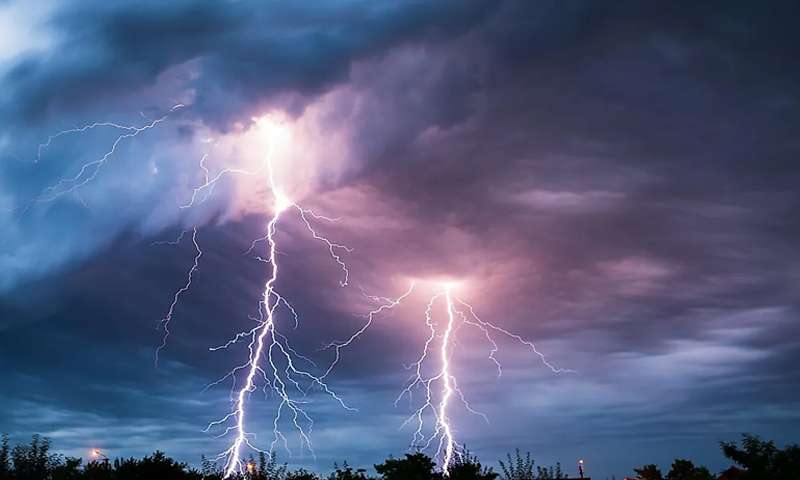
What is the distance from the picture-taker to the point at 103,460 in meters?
21.8

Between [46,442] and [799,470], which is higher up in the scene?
[46,442]

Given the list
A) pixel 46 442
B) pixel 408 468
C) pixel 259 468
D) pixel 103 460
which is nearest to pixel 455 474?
pixel 408 468

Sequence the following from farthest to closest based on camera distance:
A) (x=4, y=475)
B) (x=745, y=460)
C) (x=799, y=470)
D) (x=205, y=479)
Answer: (x=4, y=475) < (x=205, y=479) < (x=745, y=460) < (x=799, y=470)

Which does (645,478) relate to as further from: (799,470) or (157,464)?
(157,464)

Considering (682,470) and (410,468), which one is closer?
(410,468)

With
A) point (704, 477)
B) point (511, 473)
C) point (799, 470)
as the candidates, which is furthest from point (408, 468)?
point (799, 470)

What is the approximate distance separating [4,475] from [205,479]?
23.3 feet

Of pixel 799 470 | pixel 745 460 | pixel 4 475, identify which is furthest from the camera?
pixel 4 475

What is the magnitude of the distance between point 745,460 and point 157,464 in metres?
15.1

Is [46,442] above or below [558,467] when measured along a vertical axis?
above

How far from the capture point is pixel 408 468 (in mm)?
19125

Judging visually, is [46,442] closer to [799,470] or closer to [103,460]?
[103,460]

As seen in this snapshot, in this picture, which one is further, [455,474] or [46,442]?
[46,442]

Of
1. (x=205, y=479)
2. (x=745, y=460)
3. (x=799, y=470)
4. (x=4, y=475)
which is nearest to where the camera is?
(x=799, y=470)
